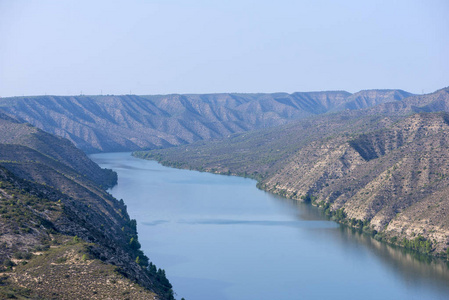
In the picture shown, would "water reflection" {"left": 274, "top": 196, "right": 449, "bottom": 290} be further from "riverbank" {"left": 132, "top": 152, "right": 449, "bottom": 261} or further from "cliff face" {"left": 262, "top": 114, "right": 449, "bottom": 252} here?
"cliff face" {"left": 262, "top": 114, "right": 449, "bottom": 252}

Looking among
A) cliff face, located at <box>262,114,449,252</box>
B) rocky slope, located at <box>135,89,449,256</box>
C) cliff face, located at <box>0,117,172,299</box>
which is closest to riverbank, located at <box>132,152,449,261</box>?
rocky slope, located at <box>135,89,449,256</box>

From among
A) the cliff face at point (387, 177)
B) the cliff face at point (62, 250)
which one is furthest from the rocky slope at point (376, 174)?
the cliff face at point (62, 250)

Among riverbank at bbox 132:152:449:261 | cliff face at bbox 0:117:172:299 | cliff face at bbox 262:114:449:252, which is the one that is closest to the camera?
cliff face at bbox 0:117:172:299

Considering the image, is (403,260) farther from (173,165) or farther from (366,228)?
(173,165)

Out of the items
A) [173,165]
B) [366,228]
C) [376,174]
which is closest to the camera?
[366,228]

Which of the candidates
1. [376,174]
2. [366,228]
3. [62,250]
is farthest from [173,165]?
[62,250]

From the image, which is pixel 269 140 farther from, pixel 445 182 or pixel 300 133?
pixel 445 182

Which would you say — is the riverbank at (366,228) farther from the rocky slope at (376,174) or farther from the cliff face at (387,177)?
the cliff face at (387,177)

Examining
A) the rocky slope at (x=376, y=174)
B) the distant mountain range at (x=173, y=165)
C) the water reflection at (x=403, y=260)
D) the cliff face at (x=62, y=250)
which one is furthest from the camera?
the rocky slope at (x=376, y=174)
